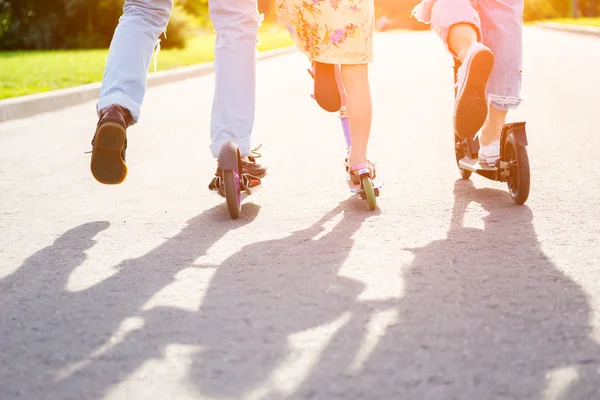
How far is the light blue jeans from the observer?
12.6 feet

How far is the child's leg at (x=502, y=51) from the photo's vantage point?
13.8ft

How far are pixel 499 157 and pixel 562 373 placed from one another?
217 centimetres

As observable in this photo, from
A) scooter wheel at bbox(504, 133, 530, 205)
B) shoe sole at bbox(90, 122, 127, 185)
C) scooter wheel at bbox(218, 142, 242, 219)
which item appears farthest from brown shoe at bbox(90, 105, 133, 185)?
scooter wheel at bbox(504, 133, 530, 205)

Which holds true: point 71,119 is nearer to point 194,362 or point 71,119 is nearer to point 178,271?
point 178,271

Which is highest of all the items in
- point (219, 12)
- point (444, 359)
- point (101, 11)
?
point (219, 12)

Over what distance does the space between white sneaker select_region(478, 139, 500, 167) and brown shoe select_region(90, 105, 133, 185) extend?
1.60 meters

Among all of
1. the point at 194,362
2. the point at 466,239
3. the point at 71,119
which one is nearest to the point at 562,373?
the point at 194,362

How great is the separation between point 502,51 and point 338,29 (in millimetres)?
793

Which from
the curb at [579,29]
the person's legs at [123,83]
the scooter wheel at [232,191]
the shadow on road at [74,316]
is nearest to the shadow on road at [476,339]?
the shadow on road at [74,316]

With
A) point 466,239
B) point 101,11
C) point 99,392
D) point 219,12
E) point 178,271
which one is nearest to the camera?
point 99,392

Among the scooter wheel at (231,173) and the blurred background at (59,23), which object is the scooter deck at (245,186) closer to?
the scooter wheel at (231,173)

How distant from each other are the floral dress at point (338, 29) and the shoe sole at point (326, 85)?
12 centimetres

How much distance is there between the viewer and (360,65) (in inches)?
158

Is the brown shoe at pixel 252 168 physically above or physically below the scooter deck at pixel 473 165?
above
